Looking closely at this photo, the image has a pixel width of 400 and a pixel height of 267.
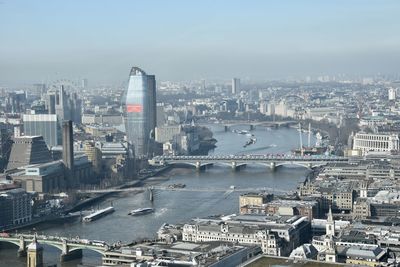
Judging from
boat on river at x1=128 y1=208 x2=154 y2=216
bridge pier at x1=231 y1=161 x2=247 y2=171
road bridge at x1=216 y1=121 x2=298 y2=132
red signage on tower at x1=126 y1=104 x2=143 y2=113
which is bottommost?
boat on river at x1=128 y1=208 x2=154 y2=216

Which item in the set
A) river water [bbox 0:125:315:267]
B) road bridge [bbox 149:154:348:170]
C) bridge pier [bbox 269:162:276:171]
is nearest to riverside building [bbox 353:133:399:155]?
river water [bbox 0:125:315:267]

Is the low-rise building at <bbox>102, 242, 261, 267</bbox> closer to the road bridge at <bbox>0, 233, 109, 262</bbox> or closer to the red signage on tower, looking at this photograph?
the road bridge at <bbox>0, 233, 109, 262</bbox>

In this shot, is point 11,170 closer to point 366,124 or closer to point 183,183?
point 183,183

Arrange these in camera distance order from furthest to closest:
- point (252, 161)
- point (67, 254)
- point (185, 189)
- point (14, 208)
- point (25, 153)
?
point (252, 161), point (25, 153), point (185, 189), point (14, 208), point (67, 254)

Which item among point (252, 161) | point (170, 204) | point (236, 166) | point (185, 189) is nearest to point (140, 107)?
point (236, 166)

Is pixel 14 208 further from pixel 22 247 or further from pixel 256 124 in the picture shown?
pixel 256 124
